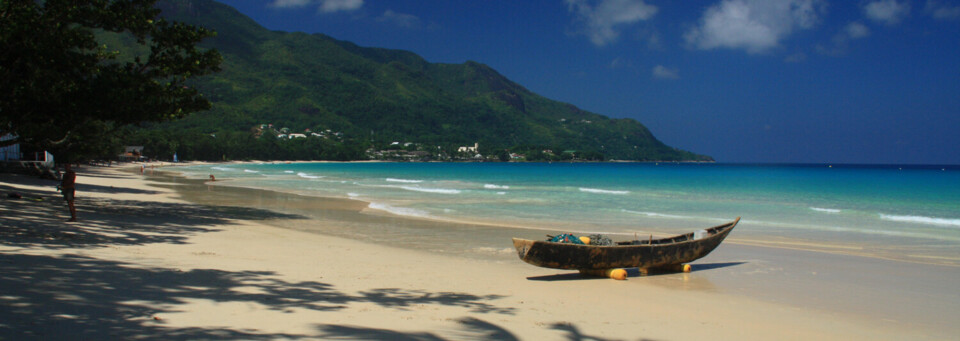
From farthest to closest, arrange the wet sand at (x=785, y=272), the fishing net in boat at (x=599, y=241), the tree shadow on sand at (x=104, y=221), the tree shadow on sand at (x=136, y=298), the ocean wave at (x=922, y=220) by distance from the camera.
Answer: the ocean wave at (x=922, y=220) → the tree shadow on sand at (x=104, y=221) → the fishing net in boat at (x=599, y=241) → the wet sand at (x=785, y=272) → the tree shadow on sand at (x=136, y=298)

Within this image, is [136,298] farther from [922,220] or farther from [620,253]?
[922,220]

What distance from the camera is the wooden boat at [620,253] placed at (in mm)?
9086

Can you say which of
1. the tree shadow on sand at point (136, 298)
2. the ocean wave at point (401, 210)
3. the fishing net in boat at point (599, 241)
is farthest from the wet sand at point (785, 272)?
the tree shadow on sand at point (136, 298)

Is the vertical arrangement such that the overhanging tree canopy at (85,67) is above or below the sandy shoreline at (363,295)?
above

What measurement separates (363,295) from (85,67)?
11496 millimetres

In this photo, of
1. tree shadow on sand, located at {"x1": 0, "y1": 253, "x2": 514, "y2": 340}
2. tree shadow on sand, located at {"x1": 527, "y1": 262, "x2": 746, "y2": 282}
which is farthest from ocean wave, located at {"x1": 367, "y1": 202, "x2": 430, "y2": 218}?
tree shadow on sand, located at {"x1": 0, "y1": 253, "x2": 514, "y2": 340}

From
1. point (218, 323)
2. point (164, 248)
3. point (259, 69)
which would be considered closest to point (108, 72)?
point (164, 248)

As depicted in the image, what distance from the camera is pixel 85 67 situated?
47.0 ft

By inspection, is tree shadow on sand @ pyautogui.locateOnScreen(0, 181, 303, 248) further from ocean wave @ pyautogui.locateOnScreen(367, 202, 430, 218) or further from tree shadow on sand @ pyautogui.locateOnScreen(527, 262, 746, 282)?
tree shadow on sand @ pyautogui.locateOnScreen(527, 262, 746, 282)

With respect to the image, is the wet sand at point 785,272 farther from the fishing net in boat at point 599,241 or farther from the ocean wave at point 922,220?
the ocean wave at point 922,220

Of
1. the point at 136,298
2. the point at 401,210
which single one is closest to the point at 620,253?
A: the point at 136,298

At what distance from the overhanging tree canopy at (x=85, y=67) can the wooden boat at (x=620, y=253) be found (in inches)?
421

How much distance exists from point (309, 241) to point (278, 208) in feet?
33.6

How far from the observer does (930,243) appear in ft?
51.4
